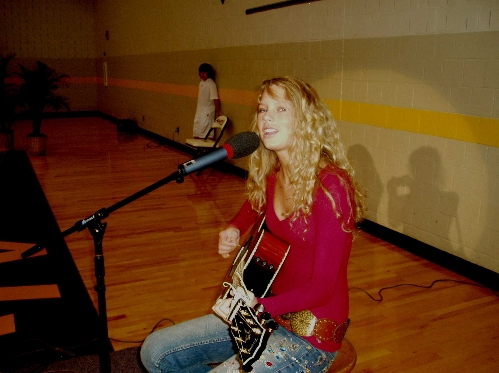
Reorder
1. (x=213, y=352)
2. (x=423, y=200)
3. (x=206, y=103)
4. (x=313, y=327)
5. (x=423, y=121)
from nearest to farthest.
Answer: (x=313, y=327), (x=213, y=352), (x=423, y=121), (x=423, y=200), (x=206, y=103)

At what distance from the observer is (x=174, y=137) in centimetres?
957

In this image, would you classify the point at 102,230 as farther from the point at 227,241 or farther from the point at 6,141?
the point at 6,141

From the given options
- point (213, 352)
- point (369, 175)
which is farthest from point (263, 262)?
point (369, 175)

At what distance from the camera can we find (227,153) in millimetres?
1422

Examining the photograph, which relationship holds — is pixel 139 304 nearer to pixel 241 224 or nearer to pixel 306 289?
pixel 241 224

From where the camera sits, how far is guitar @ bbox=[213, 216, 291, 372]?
1328 mm

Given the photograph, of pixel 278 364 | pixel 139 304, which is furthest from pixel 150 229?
pixel 278 364

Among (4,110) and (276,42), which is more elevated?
(276,42)

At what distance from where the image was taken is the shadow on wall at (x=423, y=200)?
4.03 metres

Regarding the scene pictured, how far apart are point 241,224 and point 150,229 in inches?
117

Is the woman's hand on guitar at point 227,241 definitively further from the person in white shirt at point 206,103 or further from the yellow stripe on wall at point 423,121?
the person in white shirt at point 206,103

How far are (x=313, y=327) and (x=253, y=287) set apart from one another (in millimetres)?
227

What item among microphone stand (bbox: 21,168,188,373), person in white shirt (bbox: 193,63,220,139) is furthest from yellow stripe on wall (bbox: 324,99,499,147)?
microphone stand (bbox: 21,168,188,373)

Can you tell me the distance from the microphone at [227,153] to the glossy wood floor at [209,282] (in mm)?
1621
